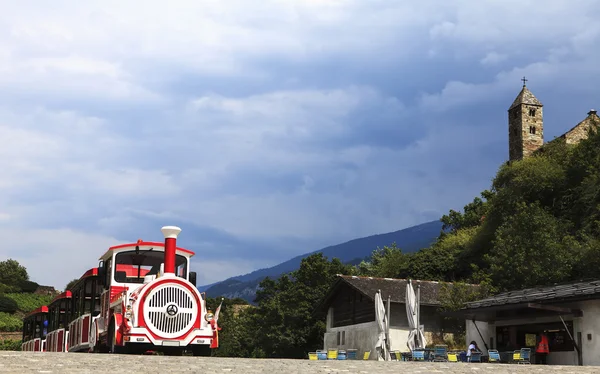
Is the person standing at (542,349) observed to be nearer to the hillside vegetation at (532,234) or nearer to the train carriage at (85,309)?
the hillside vegetation at (532,234)

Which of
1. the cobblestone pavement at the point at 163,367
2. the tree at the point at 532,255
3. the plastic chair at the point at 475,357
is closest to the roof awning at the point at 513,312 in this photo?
the plastic chair at the point at 475,357

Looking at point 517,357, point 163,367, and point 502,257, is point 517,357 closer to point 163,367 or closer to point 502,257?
point 502,257

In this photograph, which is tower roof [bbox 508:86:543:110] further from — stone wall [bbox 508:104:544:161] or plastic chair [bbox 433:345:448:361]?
plastic chair [bbox 433:345:448:361]

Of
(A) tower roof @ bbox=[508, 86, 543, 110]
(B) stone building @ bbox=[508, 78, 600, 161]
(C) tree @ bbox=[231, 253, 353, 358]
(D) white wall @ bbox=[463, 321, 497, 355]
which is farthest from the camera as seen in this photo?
(A) tower roof @ bbox=[508, 86, 543, 110]

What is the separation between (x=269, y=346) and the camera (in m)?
45.3

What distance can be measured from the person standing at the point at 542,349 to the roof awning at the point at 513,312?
34.3 inches

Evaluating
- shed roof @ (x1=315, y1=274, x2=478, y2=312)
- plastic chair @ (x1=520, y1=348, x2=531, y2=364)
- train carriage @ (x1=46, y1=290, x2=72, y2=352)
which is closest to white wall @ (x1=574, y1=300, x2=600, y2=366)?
plastic chair @ (x1=520, y1=348, x2=531, y2=364)

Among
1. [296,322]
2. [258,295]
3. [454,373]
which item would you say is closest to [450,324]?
[296,322]

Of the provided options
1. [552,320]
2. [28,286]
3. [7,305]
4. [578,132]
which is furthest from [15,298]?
[552,320]

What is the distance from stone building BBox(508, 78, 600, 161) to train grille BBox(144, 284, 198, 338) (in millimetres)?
62953

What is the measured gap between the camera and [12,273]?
3676 inches

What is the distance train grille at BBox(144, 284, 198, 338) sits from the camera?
15.7 m

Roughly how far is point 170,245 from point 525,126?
65193mm

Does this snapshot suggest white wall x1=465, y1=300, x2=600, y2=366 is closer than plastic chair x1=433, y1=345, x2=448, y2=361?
Yes
